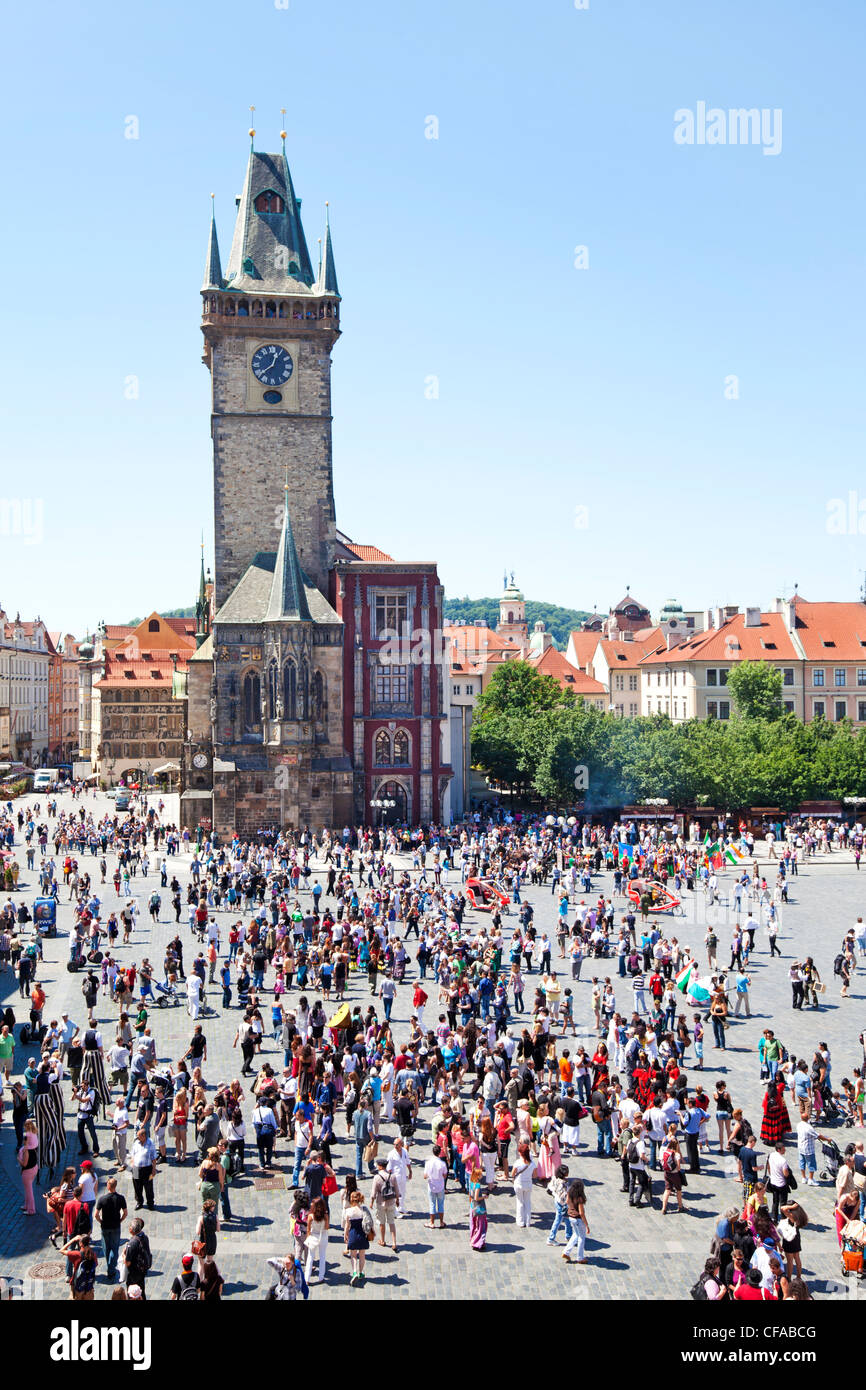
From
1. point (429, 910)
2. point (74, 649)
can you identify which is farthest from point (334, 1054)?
point (74, 649)

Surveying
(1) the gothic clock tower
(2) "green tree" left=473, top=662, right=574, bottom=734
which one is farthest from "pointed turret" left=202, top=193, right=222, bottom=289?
(2) "green tree" left=473, top=662, right=574, bottom=734

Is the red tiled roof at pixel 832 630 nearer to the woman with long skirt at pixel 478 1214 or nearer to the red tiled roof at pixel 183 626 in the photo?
the red tiled roof at pixel 183 626

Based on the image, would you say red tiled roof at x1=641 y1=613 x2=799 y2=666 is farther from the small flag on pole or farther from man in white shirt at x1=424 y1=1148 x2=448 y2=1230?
man in white shirt at x1=424 y1=1148 x2=448 y2=1230

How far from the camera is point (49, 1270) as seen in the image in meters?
15.2

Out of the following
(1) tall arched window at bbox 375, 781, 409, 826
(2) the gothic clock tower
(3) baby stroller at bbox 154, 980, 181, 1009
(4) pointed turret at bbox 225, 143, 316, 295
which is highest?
(4) pointed turret at bbox 225, 143, 316, 295

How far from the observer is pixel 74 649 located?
14950 centimetres

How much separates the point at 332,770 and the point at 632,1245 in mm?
46887

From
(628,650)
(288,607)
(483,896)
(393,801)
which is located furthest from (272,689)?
(628,650)

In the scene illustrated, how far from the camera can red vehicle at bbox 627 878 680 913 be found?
42156mm

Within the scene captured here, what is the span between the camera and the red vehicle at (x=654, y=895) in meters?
42.2

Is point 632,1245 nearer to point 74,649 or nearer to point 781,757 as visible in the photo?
point 781,757

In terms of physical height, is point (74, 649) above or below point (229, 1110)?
above

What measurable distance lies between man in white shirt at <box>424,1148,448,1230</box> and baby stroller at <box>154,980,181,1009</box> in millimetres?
13660

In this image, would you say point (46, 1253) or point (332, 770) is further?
point (332, 770)
